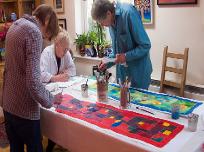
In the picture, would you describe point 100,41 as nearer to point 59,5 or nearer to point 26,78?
point 59,5

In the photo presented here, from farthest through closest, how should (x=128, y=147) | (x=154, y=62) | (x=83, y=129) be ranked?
(x=154, y=62) → (x=83, y=129) → (x=128, y=147)

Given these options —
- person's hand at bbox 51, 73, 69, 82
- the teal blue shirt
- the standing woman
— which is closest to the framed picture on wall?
the teal blue shirt

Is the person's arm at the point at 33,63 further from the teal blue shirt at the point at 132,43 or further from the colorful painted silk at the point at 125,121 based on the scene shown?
the teal blue shirt at the point at 132,43

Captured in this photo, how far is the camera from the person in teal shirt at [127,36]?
1929 millimetres

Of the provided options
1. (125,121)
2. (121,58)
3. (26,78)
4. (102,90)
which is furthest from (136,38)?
(26,78)

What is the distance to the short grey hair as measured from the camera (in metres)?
1.87

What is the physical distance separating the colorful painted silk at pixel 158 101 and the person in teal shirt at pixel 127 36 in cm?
14

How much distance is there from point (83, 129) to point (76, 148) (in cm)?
16

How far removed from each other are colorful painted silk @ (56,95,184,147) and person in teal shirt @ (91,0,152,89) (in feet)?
1.19

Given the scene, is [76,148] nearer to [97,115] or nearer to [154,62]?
[97,115]

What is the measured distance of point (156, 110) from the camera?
1644mm

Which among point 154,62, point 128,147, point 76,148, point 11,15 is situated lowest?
point 76,148

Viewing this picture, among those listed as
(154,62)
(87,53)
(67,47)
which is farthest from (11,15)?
(154,62)

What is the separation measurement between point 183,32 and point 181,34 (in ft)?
0.09
